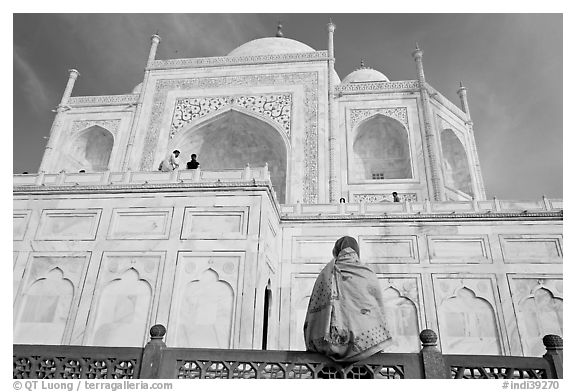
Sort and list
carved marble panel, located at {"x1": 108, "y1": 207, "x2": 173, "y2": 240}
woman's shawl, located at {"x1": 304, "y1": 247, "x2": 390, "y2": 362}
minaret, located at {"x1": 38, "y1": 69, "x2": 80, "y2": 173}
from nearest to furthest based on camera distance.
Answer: woman's shawl, located at {"x1": 304, "y1": 247, "x2": 390, "y2": 362}, carved marble panel, located at {"x1": 108, "y1": 207, "x2": 173, "y2": 240}, minaret, located at {"x1": 38, "y1": 69, "x2": 80, "y2": 173}

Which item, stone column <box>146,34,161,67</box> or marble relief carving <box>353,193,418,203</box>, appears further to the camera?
stone column <box>146,34,161,67</box>

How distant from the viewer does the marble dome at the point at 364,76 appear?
1911 cm

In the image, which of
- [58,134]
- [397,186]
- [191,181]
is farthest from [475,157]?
[58,134]

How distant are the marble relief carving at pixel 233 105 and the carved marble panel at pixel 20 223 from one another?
6.57 meters

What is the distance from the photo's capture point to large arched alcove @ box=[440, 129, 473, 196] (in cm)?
1472

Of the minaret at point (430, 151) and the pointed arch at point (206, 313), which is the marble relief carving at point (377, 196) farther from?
the pointed arch at point (206, 313)

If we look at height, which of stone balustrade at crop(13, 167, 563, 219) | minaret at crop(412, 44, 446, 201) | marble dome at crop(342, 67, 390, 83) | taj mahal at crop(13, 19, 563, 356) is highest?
marble dome at crop(342, 67, 390, 83)

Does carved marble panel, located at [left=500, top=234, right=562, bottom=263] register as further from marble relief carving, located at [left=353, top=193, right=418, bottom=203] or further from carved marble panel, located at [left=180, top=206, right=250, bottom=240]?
carved marble panel, located at [left=180, top=206, right=250, bottom=240]

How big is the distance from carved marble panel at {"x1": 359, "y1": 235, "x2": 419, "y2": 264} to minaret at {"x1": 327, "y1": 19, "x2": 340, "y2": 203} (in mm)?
3528

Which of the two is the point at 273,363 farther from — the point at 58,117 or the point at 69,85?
the point at 69,85

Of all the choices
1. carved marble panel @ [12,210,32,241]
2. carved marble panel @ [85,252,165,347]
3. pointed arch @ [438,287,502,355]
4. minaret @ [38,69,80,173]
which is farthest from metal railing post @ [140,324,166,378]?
minaret @ [38,69,80,173]

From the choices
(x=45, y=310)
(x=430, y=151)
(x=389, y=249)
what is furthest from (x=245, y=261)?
(x=430, y=151)

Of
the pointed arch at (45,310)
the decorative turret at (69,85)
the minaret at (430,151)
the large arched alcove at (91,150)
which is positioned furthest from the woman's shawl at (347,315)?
the decorative turret at (69,85)

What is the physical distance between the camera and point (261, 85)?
14.2 metres
